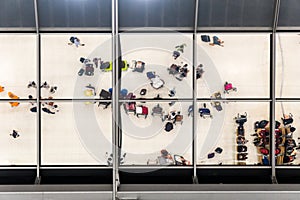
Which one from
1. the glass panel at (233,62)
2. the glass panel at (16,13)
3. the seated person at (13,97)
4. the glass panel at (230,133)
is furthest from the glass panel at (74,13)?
the glass panel at (230,133)

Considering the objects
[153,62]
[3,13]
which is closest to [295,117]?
[153,62]

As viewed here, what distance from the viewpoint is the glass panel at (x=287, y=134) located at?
472 cm

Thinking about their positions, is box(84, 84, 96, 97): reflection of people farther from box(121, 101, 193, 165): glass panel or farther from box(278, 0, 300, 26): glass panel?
box(278, 0, 300, 26): glass panel

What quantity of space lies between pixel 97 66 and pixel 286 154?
2.80 m

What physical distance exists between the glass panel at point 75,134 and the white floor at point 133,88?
13 mm

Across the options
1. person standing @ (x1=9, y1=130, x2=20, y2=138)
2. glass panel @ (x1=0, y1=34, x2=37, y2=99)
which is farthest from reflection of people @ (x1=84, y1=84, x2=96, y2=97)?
person standing @ (x1=9, y1=130, x2=20, y2=138)

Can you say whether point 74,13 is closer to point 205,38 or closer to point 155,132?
point 205,38

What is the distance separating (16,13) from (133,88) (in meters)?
1.80

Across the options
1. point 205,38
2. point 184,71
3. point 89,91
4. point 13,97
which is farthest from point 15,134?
point 205,38

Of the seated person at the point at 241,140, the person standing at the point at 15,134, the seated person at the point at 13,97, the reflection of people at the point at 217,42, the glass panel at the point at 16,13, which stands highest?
the glass panel at the point at 16,13

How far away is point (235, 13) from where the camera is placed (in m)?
4.64

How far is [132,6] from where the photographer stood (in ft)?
15.2

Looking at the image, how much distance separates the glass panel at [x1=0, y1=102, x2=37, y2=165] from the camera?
4.71 metres

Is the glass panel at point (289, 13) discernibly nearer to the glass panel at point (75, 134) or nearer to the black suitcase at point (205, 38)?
the black suitcase at point (205, 38)
